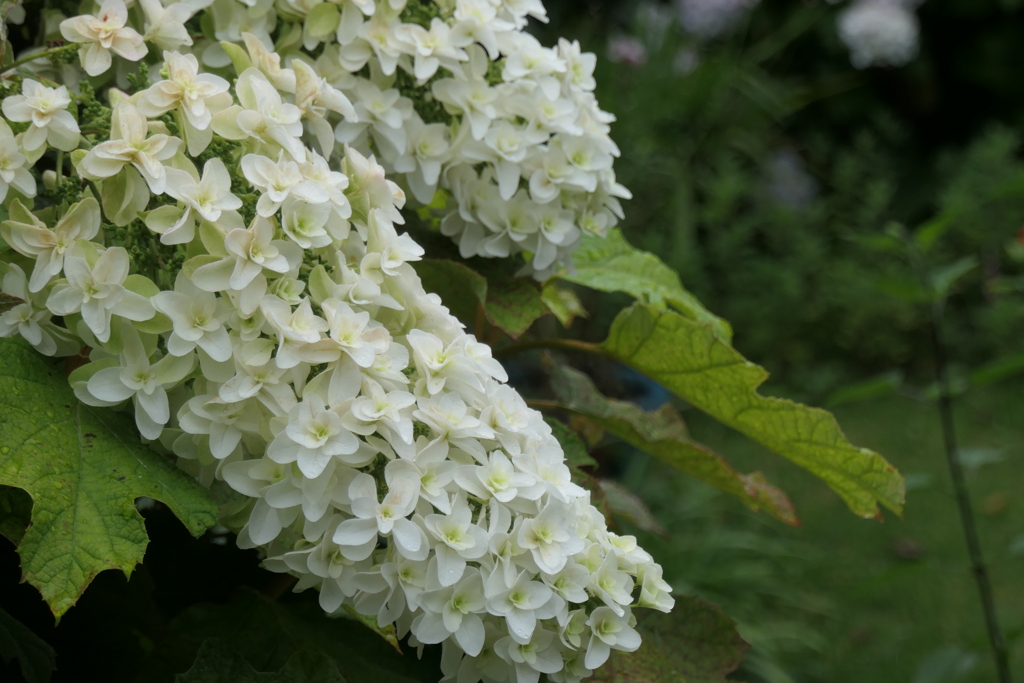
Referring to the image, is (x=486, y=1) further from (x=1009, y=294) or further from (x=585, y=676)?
(x=1009, y=294)

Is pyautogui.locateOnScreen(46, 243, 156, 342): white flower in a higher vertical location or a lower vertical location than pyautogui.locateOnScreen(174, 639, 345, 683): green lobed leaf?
higher

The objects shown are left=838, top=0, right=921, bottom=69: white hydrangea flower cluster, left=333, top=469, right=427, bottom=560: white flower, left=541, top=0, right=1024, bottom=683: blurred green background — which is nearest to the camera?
left=333, top=469, right=427, bottom=560: white flower

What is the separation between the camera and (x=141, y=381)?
2.06ft

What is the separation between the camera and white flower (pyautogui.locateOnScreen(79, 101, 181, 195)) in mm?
613

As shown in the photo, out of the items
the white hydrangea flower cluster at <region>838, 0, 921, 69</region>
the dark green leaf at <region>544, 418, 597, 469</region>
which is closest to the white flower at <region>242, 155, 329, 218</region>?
the dark green leaf at <region>544, 418, 597, 469</region>

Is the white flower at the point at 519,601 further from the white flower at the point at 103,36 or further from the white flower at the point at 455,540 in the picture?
the white flower at the point at 103,36

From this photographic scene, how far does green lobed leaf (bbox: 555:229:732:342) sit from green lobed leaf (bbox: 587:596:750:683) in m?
0.32

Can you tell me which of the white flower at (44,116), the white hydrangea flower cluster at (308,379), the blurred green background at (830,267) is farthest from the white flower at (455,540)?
the blurred green background at (830,267)

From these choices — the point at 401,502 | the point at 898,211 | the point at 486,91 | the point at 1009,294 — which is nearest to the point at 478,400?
the point at 401,502

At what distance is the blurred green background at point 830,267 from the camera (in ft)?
8.02

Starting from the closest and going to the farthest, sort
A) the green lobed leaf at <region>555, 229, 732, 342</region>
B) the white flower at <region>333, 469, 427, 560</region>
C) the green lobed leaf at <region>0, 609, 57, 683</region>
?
Answer: 1. the white flower at <region>333, 469, 427, 560</region>
2. the green lobed leaf at <region>0, 609, 57, 683</region>
3. the green lobed leaf at <region>555, 229, 732, 342</region>

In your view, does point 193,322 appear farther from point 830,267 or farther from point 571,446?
point 830,267

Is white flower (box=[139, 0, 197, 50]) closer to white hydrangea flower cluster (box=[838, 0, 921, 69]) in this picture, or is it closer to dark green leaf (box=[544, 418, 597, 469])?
dark green leaf (box=[544, 418, 597, 469])

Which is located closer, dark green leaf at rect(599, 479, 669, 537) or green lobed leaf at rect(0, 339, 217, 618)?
green lobed leaf at rect(0, 339, 217, 618)
